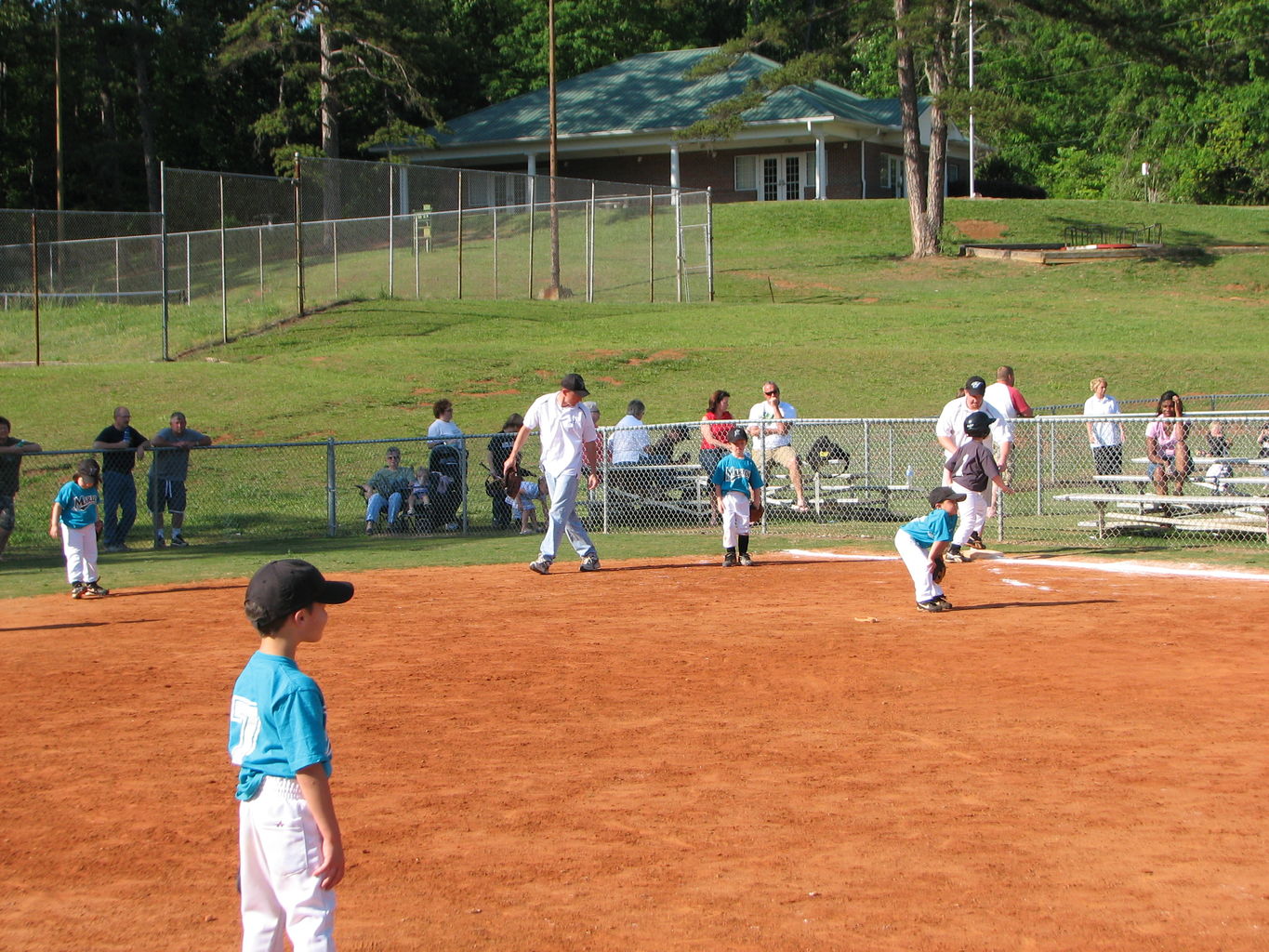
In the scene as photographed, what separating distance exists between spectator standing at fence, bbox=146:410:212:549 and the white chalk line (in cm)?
759

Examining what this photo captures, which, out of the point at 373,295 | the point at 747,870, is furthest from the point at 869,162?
the point at 747,870

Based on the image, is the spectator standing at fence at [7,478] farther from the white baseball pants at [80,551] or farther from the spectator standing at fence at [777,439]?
the spectator standing at fence at [777,439]

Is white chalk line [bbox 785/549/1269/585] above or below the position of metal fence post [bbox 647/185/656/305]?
below

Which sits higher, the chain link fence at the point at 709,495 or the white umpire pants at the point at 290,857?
the chain link fence at the point at 709,495

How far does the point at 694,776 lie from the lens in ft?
20.6

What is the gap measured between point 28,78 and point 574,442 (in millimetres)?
44434

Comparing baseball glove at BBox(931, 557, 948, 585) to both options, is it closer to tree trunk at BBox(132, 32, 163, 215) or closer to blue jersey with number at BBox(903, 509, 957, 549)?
blue jersey with number at BBox(903, 509, 957, 549)

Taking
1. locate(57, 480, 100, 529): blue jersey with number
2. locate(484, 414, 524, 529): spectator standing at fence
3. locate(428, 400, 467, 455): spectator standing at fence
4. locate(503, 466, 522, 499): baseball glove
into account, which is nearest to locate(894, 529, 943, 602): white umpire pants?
locate(503, 466, 522, 499): baseball glove

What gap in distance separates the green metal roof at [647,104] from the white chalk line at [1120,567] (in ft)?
115

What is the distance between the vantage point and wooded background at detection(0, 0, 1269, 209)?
3975cm

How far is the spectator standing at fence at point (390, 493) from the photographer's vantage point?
664 inches

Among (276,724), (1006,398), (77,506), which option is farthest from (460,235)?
(276,724)

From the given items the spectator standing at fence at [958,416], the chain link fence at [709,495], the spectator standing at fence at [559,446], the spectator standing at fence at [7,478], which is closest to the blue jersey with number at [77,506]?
the spectator standing at fence at [7,478]

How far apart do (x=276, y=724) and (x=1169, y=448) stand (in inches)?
553
